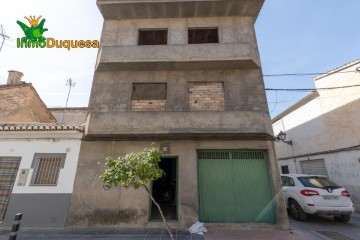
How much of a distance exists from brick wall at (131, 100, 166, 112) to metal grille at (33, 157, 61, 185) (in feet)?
12.4

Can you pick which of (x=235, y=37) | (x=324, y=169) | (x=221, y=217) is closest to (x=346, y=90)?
(x=324, y=169)

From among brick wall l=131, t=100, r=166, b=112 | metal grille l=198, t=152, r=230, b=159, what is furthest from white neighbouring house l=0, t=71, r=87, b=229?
metal grille l=198, t=152, r=230, b=159

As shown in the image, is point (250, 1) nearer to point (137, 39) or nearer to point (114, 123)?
point (137, 39)

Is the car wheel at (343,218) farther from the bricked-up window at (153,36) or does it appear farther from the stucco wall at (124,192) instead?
the bricked-up window at (153,36)

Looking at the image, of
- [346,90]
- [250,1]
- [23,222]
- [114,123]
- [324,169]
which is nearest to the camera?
[23,222]

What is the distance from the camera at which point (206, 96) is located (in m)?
8.52

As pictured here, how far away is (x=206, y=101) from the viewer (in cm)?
845

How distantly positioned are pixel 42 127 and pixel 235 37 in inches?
373

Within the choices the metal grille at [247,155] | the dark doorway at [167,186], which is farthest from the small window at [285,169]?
the dark doorway at [167,186]

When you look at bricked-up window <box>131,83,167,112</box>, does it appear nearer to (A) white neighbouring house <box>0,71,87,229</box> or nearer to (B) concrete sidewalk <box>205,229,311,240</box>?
(A) white neighbouring house <box>0,71,87,229</box>

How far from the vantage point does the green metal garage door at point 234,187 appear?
280 inches

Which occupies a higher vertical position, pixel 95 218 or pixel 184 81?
pixel 184 81

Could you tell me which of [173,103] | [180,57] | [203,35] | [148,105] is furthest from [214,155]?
[203,35]

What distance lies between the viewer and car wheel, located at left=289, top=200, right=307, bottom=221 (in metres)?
7.70
